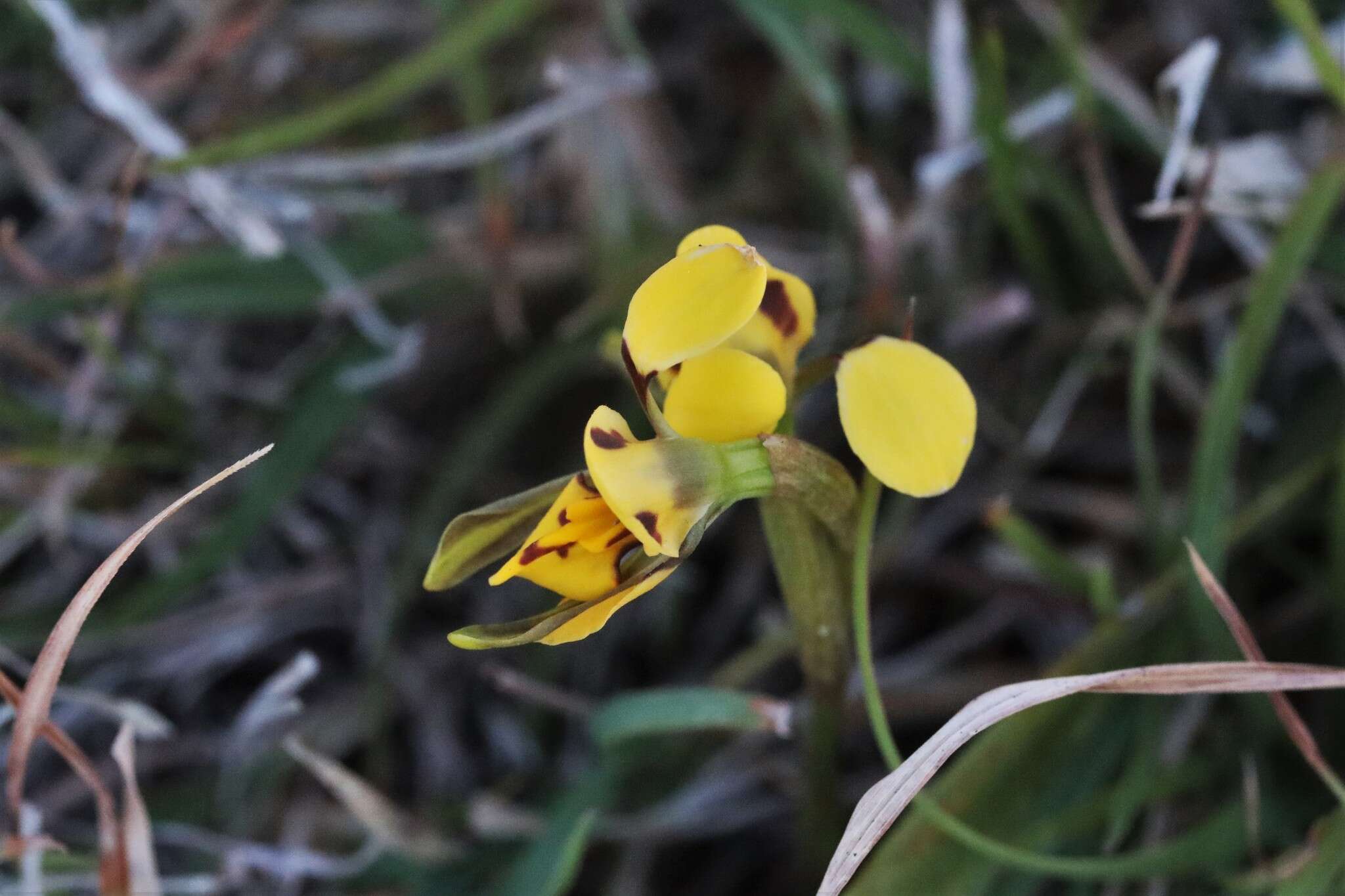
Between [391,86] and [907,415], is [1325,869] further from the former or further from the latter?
[391,86]

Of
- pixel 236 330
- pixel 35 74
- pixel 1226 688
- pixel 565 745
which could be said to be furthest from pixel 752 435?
pixel 35 74

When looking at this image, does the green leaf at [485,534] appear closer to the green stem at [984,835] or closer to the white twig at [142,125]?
the green stem at [984,835]

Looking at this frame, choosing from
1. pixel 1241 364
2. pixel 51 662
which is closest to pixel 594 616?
pixel 51 662

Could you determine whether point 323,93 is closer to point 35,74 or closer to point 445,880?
point 35,74

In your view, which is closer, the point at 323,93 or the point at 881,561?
the point at 881,561

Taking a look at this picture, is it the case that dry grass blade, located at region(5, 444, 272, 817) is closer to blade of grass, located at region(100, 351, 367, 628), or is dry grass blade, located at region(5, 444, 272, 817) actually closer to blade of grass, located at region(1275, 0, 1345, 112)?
blade of grass, located at region(100, 351, 367, 628)


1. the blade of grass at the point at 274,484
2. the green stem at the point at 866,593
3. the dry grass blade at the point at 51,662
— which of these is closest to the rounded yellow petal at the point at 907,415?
the green stem at the point at 866,593
